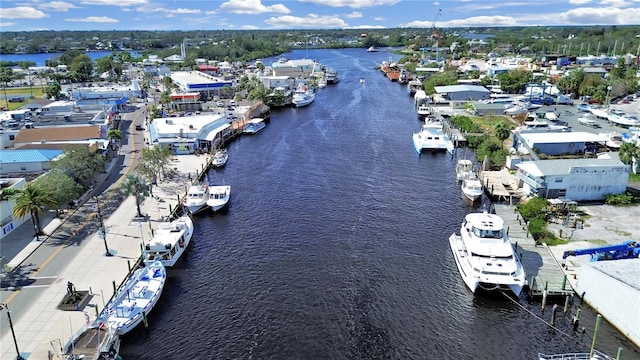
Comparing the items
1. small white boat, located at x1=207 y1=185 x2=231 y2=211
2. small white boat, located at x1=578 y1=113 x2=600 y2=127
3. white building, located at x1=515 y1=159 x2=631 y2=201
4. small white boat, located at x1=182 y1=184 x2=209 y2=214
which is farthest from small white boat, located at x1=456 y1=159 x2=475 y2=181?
small white boat, located at x1=578 y1=113 x2=600 y2=127

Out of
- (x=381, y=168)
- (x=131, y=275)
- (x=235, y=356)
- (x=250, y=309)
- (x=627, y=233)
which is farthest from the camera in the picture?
(x=381, y=168)

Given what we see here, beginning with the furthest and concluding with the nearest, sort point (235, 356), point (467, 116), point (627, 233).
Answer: point (467, 116), point (627, 233), point (235, 356)

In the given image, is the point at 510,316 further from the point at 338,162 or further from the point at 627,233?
the point at 338,162

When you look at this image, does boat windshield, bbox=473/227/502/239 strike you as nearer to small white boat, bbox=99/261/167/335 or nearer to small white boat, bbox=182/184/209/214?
small white boat, bbox=99/261/167/335

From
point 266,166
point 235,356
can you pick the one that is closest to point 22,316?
point 235,356

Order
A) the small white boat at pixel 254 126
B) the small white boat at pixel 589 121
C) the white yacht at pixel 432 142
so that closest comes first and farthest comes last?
the white yacht at pixel 432 142 → the small white boat at pixel 589 121 → the small white boat at pixel 254 126

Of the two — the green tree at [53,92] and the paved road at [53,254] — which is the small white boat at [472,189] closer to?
the paved road at [53,254]

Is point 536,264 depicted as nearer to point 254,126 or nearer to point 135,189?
point 135,189

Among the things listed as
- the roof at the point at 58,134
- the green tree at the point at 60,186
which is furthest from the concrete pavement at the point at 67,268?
the roof at the point at 58,134
